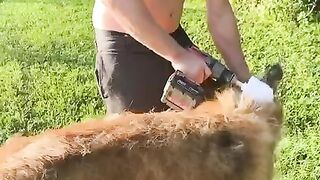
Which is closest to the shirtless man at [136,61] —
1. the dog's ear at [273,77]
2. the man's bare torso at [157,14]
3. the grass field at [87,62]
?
the man's bare torso at [157,14]

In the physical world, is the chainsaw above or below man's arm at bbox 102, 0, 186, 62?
below

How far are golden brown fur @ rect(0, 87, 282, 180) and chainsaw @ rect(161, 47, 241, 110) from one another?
0.26 meters

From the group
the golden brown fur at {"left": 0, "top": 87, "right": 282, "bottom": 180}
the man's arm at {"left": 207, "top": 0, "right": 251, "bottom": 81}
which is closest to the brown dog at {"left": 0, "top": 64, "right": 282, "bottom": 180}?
the golden brown fur at {"left": 0, "top": 87, "right": 282, "bottom": 180}

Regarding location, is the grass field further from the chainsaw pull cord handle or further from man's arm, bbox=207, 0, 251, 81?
the chainsaw pull cord handle

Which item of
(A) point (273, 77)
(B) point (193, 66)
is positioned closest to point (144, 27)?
(B) point (193, 66)

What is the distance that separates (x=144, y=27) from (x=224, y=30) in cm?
55

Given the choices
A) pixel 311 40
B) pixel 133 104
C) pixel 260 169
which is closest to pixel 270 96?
pixel 260 169

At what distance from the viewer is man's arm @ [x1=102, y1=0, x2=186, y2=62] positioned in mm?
2611

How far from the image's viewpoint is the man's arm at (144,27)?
261cm

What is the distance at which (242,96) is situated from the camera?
7.56 feet

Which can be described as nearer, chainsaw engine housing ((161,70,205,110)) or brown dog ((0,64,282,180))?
brown dog ((0,64,282,180))

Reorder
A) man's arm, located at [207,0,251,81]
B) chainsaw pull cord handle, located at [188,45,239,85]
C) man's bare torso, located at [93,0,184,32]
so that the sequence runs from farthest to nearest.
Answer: man's arm, located at [207,0,251,81]
man's bare torso, located at [93,0,184,32]
chainsaw pull cord handle, located at [188,45,239,85]

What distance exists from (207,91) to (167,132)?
539 mm

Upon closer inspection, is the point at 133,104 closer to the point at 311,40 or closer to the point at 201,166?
the point at 201,166
